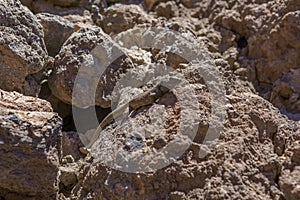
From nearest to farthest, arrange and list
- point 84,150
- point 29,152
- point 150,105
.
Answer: point 29,152
point 150,105
point 84,150

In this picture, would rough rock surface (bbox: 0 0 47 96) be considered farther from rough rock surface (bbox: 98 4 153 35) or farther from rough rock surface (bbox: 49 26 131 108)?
rough rock surface (bbox: 98 4 153 35)

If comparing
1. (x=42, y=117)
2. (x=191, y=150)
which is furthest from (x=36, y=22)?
(x=191, y=150)

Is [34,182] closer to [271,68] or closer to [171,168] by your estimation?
[171,168]

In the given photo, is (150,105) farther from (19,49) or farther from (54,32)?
(54,32)

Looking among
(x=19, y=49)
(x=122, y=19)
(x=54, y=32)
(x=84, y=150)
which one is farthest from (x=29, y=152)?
(x=122, y=19)

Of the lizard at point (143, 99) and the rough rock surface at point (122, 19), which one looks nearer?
the lizard at point (143, 99)

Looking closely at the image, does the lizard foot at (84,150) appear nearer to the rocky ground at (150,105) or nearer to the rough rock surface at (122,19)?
the rocky ground at (150,105)

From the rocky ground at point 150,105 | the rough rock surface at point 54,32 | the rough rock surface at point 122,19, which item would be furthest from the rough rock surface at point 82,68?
the rough rock surface at point 122,19

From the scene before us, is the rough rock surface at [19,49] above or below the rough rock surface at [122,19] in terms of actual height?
below
